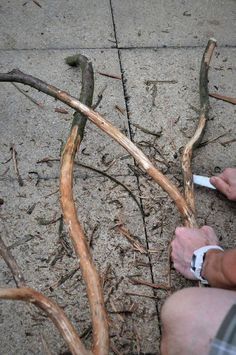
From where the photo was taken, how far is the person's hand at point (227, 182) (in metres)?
2.38

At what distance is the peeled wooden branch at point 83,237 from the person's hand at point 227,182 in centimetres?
74

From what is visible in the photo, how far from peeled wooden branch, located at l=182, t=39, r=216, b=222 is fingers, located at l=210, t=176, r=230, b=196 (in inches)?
4.7

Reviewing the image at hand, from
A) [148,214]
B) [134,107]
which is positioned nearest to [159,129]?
[134,107]

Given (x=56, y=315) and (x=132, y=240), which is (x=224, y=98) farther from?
(x=56, y=315)

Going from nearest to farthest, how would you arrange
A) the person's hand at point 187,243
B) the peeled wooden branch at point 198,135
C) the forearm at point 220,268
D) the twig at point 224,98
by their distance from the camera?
the forearm at point 220,268 → the person's hand at point 187,243 → the peeled wooden branch at point 198,135 → the twig at point 224,98

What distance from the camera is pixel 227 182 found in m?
2.41

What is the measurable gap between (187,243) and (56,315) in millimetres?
703

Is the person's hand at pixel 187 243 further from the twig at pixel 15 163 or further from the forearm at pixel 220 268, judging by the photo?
the twig at pixel 15 163

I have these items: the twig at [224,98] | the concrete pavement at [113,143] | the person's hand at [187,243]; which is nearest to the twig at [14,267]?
the concrete pavement at [113,143]

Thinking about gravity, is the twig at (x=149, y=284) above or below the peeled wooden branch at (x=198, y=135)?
below

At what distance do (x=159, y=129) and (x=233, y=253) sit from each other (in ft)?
3.78

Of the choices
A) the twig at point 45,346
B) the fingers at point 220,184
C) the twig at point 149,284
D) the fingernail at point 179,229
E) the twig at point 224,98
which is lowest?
the twig at point 45,346

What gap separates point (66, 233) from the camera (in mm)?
2283

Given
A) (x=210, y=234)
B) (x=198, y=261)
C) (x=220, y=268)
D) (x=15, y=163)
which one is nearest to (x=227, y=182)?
(x=210, y=234)
